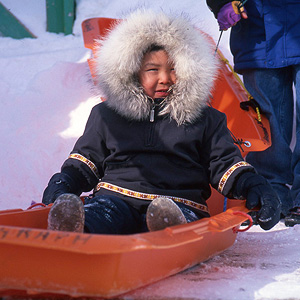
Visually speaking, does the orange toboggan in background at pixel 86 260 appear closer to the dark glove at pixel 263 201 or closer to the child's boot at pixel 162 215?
the child's boot at pixel 162 215

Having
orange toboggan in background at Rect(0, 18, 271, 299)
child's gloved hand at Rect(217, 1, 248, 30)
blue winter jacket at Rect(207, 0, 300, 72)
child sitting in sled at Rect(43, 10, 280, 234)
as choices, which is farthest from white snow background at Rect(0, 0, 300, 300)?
blue winter jacket at Rect(207, 0, 300, 72)

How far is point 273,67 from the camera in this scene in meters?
2.28

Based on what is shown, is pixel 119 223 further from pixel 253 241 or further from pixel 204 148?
pixel 253 241

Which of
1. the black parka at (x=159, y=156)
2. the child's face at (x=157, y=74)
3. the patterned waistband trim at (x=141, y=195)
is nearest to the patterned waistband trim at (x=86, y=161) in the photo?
the black parka at (x=159, y=156)

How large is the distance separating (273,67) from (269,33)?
0.16 m

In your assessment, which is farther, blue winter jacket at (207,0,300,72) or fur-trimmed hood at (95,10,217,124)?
blue winter jacket at (207,0,300,72)

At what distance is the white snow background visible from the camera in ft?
4.05

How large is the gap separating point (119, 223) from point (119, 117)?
45 centimetres

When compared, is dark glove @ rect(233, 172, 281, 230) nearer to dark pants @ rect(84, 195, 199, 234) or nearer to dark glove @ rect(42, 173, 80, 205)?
dark pants @ rect(84, 195, 199, 234)

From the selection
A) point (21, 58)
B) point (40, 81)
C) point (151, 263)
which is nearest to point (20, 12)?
point (21, 58)

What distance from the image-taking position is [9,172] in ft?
9.11

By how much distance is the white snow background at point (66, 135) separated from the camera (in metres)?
1.24

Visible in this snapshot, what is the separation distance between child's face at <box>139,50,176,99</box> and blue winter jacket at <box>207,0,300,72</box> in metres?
0.63

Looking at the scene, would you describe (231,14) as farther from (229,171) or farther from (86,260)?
(86,260)
